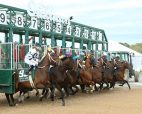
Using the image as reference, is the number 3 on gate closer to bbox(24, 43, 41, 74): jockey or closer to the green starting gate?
the green starting gate

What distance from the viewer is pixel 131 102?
16344mm

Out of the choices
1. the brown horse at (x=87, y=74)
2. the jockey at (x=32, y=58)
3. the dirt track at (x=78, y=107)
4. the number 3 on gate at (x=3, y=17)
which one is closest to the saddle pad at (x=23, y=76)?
the jockey at (x=32, y=58)

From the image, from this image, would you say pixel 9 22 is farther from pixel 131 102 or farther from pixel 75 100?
pixel 131 102

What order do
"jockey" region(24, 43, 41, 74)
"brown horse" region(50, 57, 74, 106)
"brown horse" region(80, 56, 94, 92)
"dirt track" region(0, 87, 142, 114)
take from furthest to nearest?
1. "brown horse" region(80, 56, 94, 92)
2. "brown horse" region(50, 57, 74, 106)
3. "jockey" region(24, 43, 41, 74)
4. "dirt track" region(0, 87, 142, 114)

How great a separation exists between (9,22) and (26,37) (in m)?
2.13

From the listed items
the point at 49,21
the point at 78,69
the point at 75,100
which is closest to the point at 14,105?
the point at 75,100

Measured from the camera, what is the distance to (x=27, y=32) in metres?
22.6

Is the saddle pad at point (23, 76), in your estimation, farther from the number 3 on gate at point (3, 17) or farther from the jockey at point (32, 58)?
the number 3 on gate at point (3, 17)

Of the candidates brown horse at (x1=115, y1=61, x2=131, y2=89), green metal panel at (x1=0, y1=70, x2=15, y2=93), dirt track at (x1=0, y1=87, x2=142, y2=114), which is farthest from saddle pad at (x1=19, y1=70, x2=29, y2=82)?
brown horse at (x1=115, y1=61, x2=131, y2=89)

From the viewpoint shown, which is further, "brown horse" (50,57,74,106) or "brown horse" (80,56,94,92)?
"brown horse" (80,56,94,92)

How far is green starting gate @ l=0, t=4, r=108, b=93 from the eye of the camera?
15.6 metres

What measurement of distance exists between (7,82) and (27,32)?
7652 mm

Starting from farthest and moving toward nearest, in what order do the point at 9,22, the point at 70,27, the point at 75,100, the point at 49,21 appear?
the point at 70,27 → the point at 49,21 → the point at 9,22 → the point at 75,100

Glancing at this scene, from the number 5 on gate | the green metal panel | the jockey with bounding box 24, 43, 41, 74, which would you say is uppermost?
the number 5 on gate
